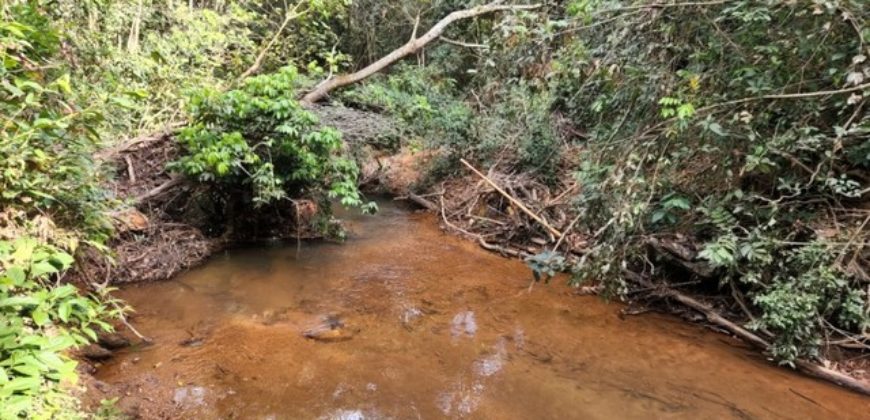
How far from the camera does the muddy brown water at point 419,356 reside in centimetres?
315

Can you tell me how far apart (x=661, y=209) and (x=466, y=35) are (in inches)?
Result: 260

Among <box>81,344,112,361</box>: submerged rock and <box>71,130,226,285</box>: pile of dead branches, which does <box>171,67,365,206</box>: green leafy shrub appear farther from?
<box>81,344,112,361</box>: submerged rock

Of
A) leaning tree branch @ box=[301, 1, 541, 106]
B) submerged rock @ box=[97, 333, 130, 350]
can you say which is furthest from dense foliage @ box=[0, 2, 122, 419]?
leaning tree branch @ box=[301, 1, 541, 106]

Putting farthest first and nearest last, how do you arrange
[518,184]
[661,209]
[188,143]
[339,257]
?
[518,184] < [339,257] < [188,143] < [661,209]

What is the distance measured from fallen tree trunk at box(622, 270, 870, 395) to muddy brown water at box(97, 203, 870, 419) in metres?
0.10

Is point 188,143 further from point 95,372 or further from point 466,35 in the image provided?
point 466,35

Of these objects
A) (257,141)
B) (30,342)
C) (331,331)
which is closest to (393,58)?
(257,141)

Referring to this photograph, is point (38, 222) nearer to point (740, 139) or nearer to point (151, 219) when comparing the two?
point (151, 219)

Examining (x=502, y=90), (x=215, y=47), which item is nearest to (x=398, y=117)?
(x=502, y=90)

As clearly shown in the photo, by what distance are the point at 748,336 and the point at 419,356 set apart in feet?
8.93

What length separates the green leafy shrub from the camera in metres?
4.98

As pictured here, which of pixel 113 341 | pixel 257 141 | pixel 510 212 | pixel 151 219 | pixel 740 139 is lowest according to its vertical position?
pixel 113 341

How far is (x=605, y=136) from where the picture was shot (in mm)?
4500

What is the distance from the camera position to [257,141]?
5.41 metres
